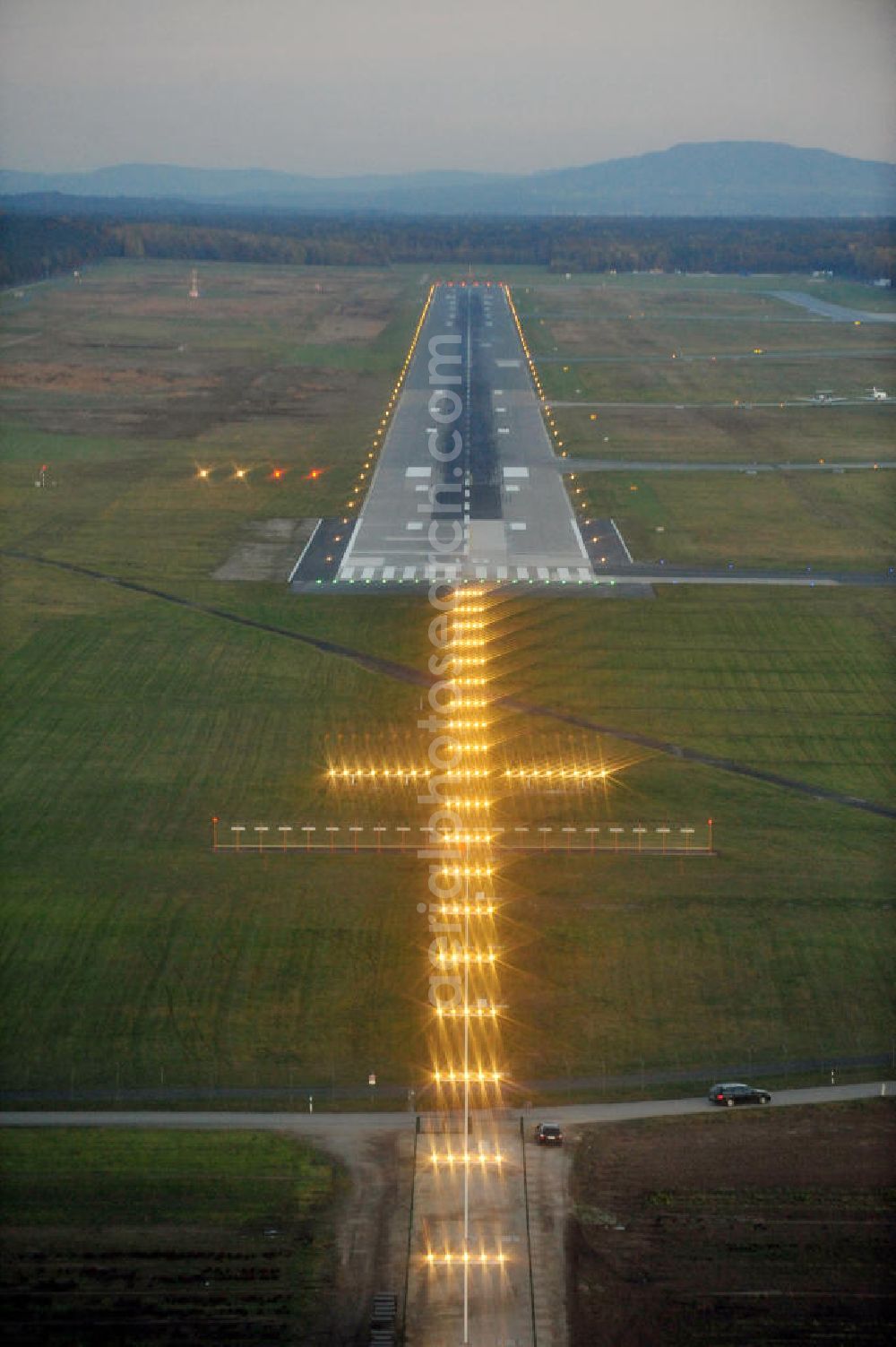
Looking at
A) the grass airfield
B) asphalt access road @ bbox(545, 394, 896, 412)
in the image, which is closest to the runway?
the grass airfield

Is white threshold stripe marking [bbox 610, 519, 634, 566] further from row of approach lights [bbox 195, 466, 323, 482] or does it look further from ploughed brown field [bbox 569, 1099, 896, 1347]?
ploughed brown field [bbox 569, 1099, 896, 1347]

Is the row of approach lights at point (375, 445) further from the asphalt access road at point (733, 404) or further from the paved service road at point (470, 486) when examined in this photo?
the asphalt access road at point (733, 404)

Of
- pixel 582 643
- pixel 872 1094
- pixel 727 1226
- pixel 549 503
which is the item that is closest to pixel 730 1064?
pixel 872 1094

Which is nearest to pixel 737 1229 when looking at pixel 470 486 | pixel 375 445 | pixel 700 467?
pixel 470 486

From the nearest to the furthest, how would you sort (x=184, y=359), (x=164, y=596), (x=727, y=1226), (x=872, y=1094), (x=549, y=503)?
(x=727, y=1226) → (x=872, y=1094) → (x=164, y=596) → (x=549, y=503) → (x=184, y=359)

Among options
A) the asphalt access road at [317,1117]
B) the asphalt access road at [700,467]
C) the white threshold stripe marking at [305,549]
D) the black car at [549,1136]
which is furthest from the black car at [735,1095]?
the asphalt access road at [700,467]

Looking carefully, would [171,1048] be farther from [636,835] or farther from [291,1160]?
[636,835]
